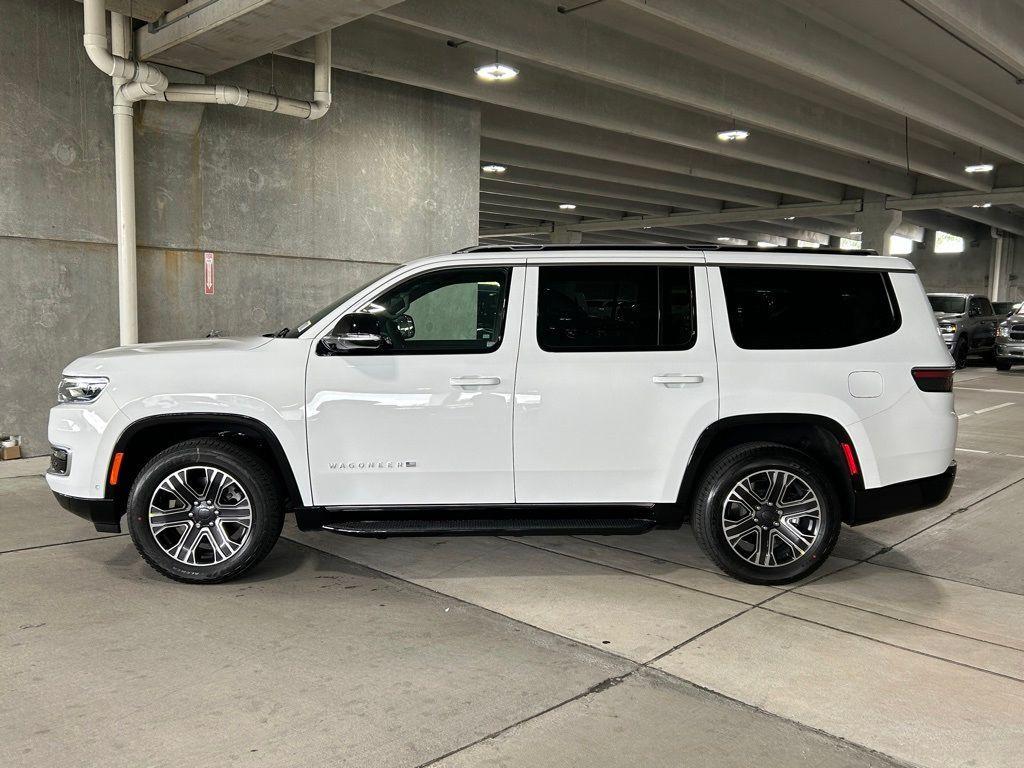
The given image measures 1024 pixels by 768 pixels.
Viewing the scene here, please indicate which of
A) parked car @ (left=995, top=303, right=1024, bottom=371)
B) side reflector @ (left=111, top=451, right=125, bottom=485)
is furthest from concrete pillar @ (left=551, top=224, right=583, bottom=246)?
side reflector @ (left=111, top=451, right=125, bottom=485)

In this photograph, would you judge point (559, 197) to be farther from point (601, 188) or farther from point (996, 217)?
point (996, 217)

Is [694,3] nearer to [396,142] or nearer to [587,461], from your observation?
[396,142]

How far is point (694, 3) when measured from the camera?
9.12m

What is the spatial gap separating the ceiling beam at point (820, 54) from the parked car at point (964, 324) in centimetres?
480

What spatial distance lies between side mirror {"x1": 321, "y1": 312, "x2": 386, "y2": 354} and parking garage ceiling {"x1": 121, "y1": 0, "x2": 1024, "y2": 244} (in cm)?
351

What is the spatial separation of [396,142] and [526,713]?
29.5 ft

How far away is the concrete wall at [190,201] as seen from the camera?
8.02m

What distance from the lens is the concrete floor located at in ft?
9.80

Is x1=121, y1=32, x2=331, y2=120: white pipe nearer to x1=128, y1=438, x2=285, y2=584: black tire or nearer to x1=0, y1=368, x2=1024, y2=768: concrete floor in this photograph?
x1=0, y1=368, x2=1024, y2=768: concrete floor

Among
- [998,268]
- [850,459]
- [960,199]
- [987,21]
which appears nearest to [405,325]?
[850,459]

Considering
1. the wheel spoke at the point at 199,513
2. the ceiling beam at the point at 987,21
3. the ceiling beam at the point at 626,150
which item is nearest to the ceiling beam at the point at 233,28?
the wheel spoke at the point at 199,513

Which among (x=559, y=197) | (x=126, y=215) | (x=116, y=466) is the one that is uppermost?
(x=559, y=197)

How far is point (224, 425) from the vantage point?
15.0 feet

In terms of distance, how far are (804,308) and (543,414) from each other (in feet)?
5.29
